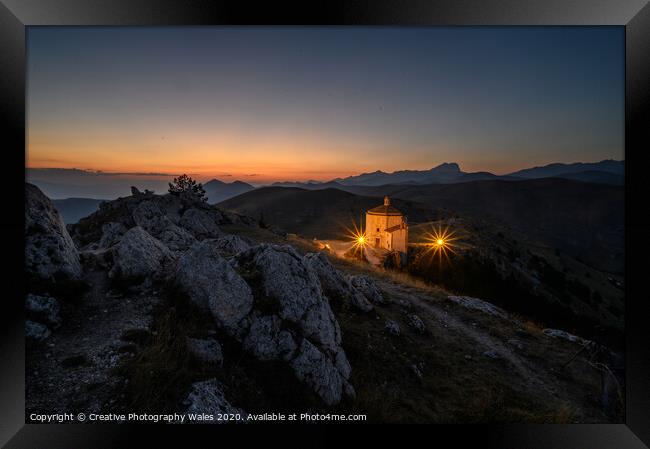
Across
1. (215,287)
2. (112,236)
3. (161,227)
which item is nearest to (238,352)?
(215,287)

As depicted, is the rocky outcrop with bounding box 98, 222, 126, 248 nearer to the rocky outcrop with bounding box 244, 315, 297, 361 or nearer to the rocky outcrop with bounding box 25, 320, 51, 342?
the rocky outcrop with bounding box 25, 320, 51, 342

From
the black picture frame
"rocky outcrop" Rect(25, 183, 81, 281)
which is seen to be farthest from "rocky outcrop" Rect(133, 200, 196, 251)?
the black picture frame

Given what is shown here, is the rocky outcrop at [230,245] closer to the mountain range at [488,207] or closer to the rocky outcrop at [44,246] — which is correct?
the rocky outcrop at [44,246]

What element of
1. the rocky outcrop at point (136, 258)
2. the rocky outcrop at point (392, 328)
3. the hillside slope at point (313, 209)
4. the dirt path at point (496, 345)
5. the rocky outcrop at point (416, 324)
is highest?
the hillside slope at point (313, 209)

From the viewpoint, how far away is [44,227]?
594 centimetres

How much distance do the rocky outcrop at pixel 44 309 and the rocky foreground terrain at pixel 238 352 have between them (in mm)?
21

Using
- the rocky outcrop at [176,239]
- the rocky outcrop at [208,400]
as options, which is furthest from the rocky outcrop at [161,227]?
the rocky outcrop at [208,400]

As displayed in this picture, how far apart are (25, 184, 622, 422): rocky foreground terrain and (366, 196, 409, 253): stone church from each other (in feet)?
80.8

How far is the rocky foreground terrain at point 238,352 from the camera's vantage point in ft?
15.2

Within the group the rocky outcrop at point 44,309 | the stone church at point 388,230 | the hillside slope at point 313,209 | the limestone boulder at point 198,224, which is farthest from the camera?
the hillside slope at point 313,209

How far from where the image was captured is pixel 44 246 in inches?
227

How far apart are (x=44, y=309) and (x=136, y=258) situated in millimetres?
1659

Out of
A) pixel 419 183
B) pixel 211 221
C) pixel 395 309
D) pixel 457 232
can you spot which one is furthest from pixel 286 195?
pixel 395 309

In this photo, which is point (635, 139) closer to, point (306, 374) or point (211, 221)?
point (306, 374)
